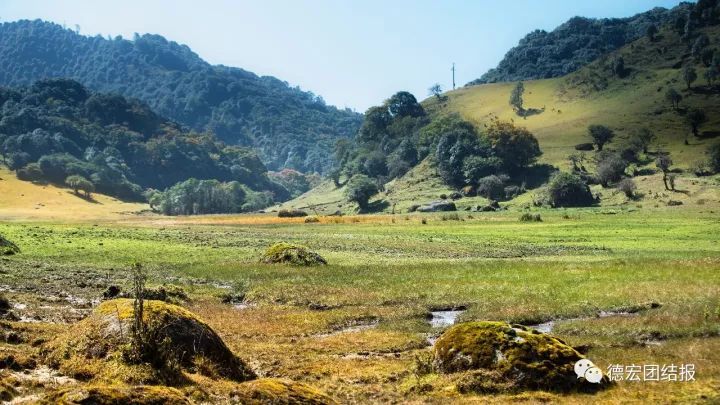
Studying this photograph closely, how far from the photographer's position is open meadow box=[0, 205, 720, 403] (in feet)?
49.0

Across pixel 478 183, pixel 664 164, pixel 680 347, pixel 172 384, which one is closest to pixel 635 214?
pixel 664 164

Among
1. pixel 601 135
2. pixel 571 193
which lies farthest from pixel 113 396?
pixel 601 135

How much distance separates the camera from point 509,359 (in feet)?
46.8

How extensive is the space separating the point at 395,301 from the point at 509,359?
14.8m

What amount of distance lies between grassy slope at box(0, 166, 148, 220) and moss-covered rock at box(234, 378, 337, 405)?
13817cm

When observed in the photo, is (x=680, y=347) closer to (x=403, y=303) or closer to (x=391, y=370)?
(x=391, y=370)

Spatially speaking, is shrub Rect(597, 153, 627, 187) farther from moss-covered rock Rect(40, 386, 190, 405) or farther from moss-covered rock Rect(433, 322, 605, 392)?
moss-covered rock Rect(40, 386, 190, 405)

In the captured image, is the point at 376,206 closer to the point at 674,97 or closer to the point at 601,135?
the point at 601,135

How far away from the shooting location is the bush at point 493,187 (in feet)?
486

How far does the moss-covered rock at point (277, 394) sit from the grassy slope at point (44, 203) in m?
138

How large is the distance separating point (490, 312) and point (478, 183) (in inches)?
5429

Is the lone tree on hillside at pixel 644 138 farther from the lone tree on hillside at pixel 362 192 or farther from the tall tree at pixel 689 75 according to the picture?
the lone tree on hillside at pixel 362 192

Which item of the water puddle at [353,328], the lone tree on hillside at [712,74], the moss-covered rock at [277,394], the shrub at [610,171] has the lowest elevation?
the water puddle at [353,328]

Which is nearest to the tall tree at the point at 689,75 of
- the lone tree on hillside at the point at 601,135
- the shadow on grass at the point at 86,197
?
the lone tree on hillside at the point at 601,135
